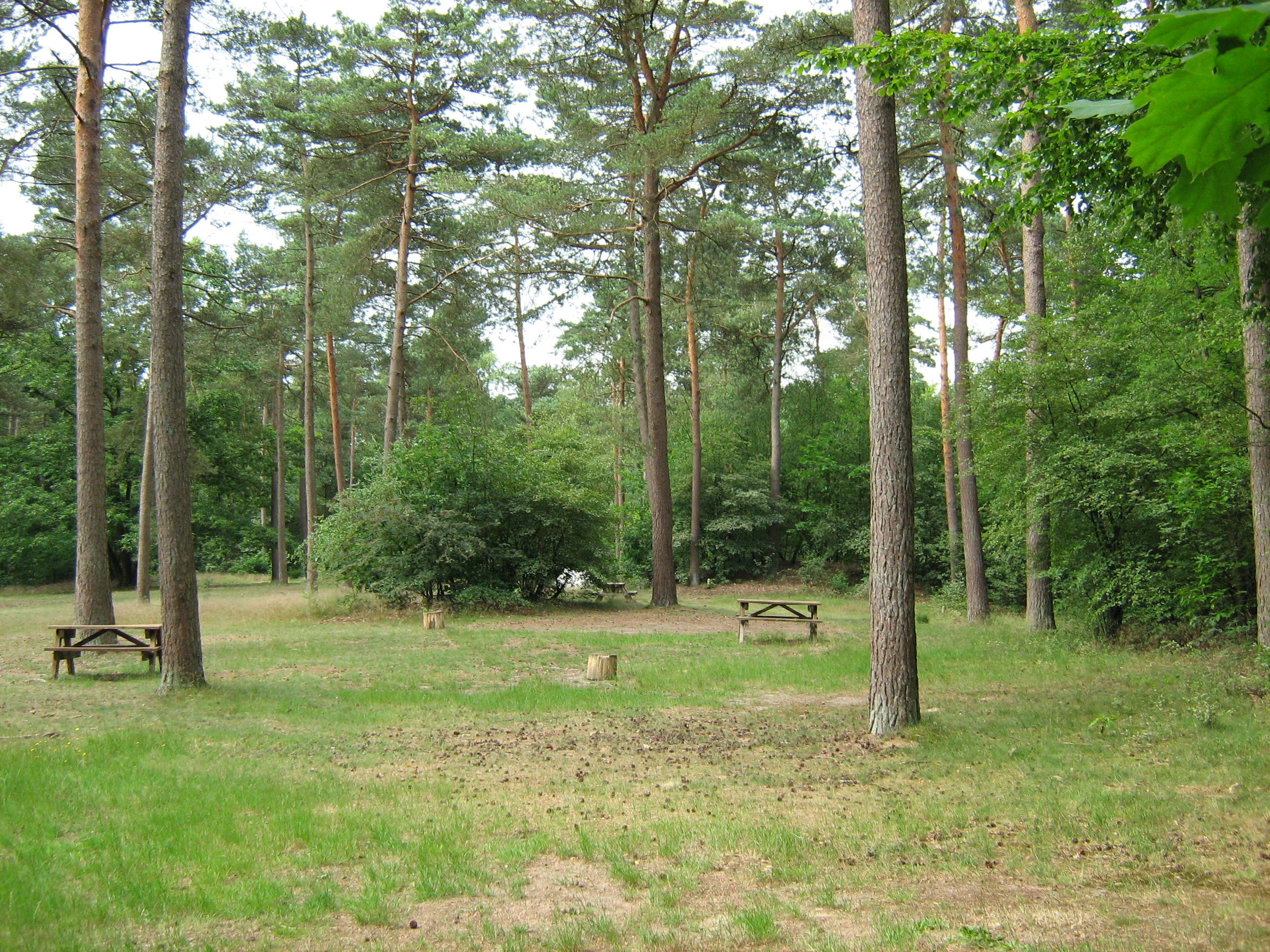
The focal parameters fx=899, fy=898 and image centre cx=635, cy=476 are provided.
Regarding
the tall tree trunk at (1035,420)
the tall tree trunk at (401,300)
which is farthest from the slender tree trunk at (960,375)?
the tall tree trunk at (401,300)

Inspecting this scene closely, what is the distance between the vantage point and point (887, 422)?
24.9ft

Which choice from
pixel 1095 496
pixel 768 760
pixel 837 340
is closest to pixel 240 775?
pixel 768 760

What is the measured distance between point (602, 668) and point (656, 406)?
32.4 ft

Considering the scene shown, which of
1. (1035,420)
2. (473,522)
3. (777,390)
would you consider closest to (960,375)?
(1035,420)

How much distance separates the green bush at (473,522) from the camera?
18859 millimetres

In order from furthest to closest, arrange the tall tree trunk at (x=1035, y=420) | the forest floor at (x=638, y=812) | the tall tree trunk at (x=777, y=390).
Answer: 1. the tall tree trunk at (x=777, y=390)
2. the tall tree trunk at (x=1035, y=420)
3. the forest floor at (x=638, y=812)

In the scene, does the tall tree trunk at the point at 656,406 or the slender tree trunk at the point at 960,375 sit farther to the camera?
the tall tree trunk at the point at 656,406

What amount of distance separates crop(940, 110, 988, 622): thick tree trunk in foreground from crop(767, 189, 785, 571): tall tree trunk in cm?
974

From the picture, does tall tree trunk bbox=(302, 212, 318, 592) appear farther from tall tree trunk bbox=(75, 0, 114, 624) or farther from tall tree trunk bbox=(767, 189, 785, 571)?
tall tree trunk bbox=(767, 189, 785, 571)

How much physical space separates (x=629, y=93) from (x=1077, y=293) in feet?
33.2

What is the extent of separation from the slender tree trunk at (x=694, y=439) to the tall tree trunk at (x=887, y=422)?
18.1 meters

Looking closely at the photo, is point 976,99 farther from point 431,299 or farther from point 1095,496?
point 431,299

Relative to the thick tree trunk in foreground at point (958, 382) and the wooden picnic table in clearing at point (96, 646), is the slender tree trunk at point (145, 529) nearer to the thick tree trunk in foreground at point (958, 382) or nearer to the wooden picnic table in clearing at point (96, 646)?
the wooden picnic table in clearing at point (96, 646)

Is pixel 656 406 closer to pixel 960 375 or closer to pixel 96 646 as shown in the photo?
pixel 960 375
